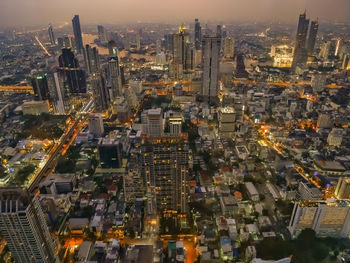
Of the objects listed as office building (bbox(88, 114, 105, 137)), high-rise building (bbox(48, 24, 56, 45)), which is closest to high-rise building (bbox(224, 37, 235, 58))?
office building (bbox(88, 114, 105, 137))

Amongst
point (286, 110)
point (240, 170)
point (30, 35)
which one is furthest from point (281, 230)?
point (30, 35)

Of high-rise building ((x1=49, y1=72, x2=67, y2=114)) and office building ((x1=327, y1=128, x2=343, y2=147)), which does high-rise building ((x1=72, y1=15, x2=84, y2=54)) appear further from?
office building ((x1=327, y1=128, x2=343, y2=147))

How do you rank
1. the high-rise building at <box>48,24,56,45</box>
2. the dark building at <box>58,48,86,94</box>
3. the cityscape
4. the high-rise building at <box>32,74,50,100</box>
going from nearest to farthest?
the cityscape, the high-rise building at <box>32,74,50,100</box>, the dark building at <box>58,48,86,94</box>, the high-rise building at <box>48,24,56,45</box>

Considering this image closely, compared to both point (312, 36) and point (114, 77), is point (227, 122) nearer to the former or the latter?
point (114, 77)

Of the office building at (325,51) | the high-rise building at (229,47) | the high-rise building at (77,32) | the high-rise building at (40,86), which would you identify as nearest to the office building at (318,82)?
the office building at (325,51)

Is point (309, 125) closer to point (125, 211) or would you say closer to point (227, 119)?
point (227, 119)

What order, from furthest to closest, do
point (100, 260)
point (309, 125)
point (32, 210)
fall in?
point (309, 125), point (100, 260), point (32, 210)

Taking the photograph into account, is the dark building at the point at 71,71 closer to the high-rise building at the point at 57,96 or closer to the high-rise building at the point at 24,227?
the high-rise building at the point at 57,96
